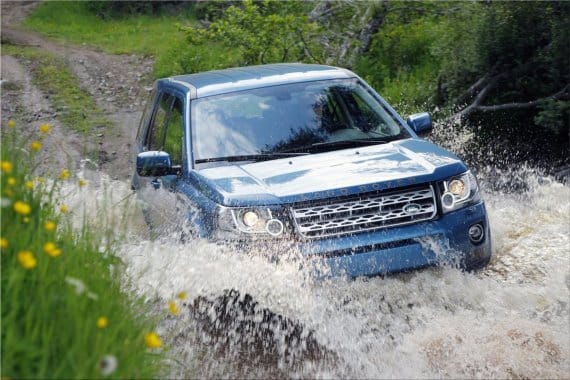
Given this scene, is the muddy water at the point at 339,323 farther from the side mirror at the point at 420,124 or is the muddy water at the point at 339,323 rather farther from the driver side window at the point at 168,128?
the side mirror at the point at 420,124

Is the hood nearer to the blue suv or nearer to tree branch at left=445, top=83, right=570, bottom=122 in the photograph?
the blue suv

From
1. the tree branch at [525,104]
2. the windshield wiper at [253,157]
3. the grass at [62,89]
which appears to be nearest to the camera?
the windshield wiper at [253,157]

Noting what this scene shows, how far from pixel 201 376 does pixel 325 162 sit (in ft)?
5.67

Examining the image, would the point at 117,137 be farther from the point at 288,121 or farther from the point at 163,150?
the point at 288,121

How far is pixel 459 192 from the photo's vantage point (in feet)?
19.0

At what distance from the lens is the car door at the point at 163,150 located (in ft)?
21.0

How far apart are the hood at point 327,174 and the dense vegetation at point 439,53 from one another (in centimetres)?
433

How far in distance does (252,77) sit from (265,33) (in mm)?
6306

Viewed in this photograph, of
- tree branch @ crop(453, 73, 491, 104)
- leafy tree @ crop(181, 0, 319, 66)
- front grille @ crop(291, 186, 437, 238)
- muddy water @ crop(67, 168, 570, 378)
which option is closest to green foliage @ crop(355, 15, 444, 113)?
leafy tree @ crop(181, 0, 319, 66)

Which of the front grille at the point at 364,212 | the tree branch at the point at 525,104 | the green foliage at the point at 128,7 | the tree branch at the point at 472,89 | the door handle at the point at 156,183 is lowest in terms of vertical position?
the front grille at the point at 364,212

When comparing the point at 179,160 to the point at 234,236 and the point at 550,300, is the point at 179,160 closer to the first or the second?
the point at 234,236

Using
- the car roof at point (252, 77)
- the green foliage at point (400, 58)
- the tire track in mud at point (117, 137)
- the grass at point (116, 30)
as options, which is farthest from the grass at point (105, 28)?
the car roof at point (252, 77)

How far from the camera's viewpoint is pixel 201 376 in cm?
496

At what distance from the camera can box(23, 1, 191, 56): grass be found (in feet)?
78.2
